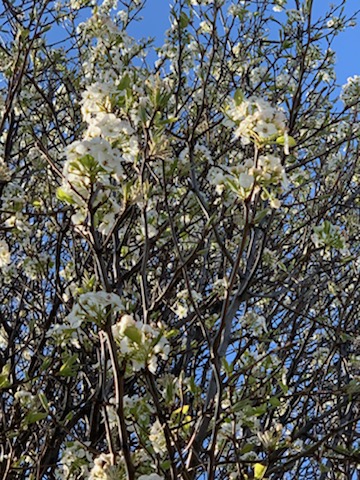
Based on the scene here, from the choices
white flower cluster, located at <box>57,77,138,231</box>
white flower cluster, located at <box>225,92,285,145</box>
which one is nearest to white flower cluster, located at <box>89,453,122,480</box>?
white flower cluster, located at <box>57,77,138,231</box>

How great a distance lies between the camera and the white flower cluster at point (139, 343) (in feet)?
6.28

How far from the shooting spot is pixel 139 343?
6.30 ft

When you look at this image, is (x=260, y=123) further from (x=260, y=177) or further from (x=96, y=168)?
(x=96, y=168)

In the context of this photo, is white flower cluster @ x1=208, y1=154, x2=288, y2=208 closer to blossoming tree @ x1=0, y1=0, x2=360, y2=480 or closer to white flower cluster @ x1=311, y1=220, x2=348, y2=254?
blossoming tree @ x1=0, y1=0, x2=360, y2=480

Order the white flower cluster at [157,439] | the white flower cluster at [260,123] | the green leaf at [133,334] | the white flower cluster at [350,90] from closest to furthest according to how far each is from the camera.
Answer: the green leaf at [133,334]
the white flower cluster at [260,123]
the white flower cluster at [157,439]
the white flower cluster at [350,90]

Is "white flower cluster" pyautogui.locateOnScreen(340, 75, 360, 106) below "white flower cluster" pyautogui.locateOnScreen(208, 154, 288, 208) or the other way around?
the other way around

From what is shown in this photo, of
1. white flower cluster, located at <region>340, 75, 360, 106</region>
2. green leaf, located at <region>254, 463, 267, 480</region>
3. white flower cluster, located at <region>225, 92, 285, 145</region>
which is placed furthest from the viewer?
white flower cluster, located at <region>340, 75, 360, 106</region>

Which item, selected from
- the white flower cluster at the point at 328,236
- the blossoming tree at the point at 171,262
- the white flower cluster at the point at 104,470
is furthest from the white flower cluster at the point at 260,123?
the white flower cluster at the point at 104,470

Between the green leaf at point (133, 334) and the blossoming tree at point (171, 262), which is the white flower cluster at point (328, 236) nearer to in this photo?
the blossoming tree at point (171, 262)

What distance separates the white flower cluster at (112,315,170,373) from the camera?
1.91 metres

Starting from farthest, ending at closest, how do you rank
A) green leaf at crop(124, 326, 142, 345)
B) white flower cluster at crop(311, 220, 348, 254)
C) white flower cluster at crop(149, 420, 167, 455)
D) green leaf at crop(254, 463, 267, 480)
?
white flower cluster at crop(311, 220, 348, 254) < white flower cluster at crop(149, 420, 167, 455) < green leaf at crop(254, 463, 267, 480) < green leaf at crop(124, 326, 142, 345)

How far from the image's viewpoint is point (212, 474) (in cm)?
209

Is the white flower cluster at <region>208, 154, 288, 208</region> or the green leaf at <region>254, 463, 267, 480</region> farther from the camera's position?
the green leaf at <region>254, 463, 267, 480</region>

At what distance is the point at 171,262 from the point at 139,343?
300cm
